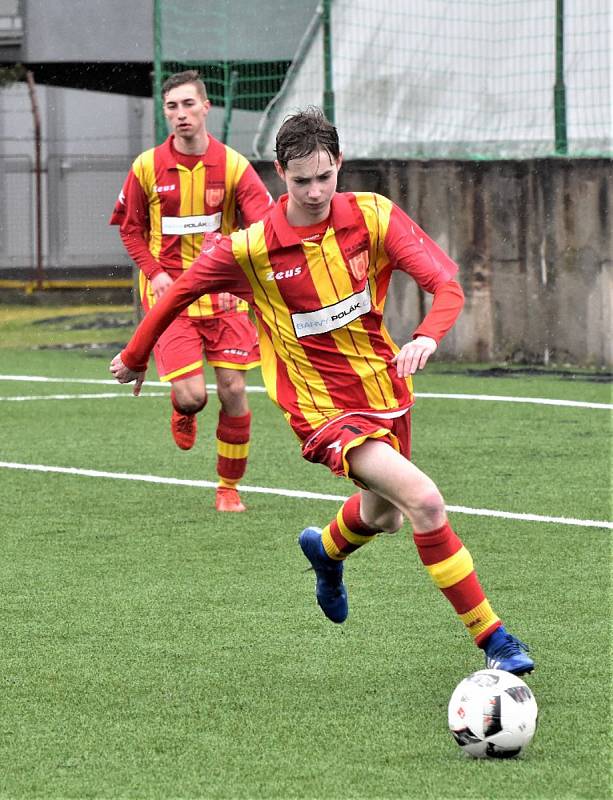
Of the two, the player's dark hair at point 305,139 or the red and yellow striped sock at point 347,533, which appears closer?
the player's dark hair at point 305,139

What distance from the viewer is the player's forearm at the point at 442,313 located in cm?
477

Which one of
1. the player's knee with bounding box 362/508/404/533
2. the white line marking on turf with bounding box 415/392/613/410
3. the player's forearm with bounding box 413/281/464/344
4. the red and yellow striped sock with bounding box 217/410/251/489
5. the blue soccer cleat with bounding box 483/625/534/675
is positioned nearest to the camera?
the blue soccer cleat with bounding box 483/625/534/675

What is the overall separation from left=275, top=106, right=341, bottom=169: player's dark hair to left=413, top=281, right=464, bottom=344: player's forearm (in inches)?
21.9

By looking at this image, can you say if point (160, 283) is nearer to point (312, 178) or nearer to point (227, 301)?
point (227, 301)

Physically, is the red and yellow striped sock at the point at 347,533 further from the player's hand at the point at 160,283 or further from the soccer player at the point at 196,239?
the player's hand at the point at 160,283

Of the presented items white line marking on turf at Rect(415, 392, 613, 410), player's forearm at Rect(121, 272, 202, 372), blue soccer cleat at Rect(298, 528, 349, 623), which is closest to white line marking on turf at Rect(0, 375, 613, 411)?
white line marking on turf at Rect(415, 392, 613, 410)

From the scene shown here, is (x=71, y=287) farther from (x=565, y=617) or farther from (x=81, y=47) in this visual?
(x=565, y=617)

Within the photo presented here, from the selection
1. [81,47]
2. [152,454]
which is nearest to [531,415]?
[152,454]

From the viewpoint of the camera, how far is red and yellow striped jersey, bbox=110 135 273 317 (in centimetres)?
806

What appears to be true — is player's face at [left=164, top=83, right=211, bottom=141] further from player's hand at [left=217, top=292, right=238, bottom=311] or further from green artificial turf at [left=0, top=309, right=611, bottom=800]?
green artificial turf at [left=0, top=309, right=611, bottom=800]

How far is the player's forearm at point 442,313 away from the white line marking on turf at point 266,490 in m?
2.61

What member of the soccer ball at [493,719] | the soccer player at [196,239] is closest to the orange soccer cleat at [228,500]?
the soccer player at [196,239]

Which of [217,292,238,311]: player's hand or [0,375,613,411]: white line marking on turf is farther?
[0,375,613,411]: white line marking on turf

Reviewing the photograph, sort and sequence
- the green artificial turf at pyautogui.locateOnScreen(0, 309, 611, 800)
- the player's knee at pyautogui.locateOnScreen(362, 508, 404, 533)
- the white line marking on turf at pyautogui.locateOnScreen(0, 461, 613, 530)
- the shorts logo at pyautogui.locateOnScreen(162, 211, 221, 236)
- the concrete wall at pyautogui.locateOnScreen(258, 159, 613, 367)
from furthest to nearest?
the concrete wall at pyautogui.locateOnScreen(258, 159, 613, 367) < the shorts logo at pyautogui.locateOnScreen(162, 211, 221, 236) < the white line marking on turf at pyautogui.locateOnScreen(0, 461, 613, 530) < the player's knee at pyautogui.locateOnScreen(362, 508, 404, 533) < the green artificial turf at pyautogui.locateOnScreen(0, 309, 611, 800)
